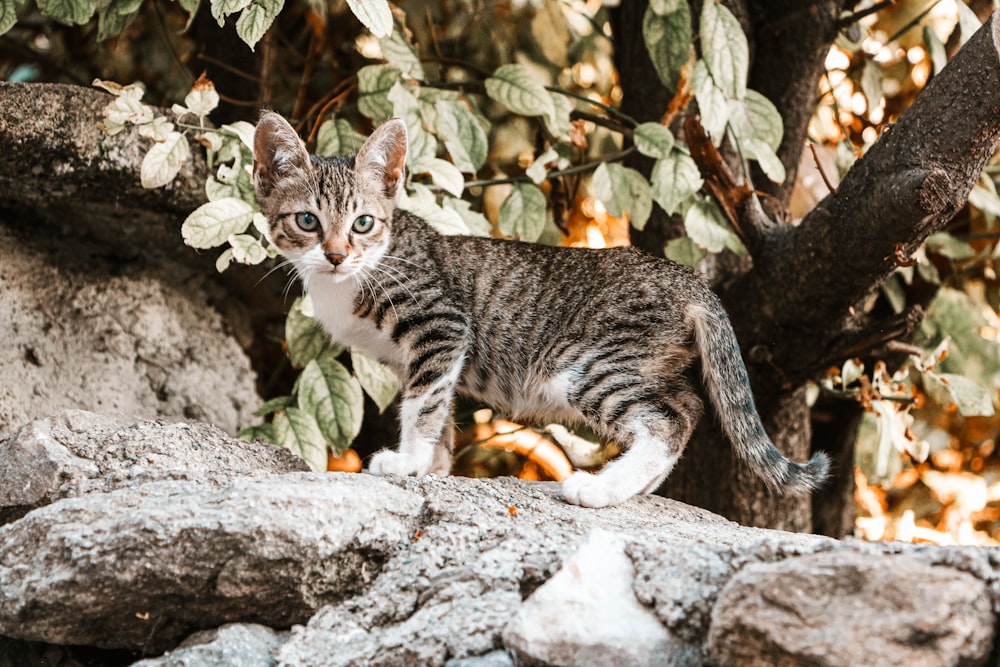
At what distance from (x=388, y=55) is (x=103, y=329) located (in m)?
1.37

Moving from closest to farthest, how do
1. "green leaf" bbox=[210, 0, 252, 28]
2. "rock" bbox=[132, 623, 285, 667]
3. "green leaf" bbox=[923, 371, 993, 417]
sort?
"rock" bbox=[132, 623, 285, 667], "green leaf" bbox=[210, 0, 252, 28], "green leaf" bbox=[923, 371, 993, 417]

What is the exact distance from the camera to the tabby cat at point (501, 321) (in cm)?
304

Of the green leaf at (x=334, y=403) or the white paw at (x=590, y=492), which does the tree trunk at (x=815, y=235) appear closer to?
the white paw at (x=590, y=492)

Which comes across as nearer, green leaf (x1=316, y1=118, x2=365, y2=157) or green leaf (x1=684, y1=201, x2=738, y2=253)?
green leaf (x1=684, y1=201, x2=738, y2=253)

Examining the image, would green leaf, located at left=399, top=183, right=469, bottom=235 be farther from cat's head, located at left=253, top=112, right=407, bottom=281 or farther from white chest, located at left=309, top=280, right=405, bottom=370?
white chest, located at left=309, top=280, right=405, bottom=370

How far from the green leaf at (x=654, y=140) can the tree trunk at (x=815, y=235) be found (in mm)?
345

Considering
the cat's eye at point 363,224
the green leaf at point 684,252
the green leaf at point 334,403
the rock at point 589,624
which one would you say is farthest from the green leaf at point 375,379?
the rock at point 589,624

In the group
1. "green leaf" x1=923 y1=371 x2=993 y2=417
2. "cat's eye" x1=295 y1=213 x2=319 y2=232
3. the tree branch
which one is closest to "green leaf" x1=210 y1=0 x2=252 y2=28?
"cat's eye" x1=295 y1=213 x2=319 y2=232

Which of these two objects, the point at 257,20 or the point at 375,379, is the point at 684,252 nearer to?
the point at 375,379

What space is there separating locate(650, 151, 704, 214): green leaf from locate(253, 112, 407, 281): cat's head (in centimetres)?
81

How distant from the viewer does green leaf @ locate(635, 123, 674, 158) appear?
3.40 metres

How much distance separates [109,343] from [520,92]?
166cm

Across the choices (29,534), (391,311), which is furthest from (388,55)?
(29,534)

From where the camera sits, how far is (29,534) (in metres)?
2.22
